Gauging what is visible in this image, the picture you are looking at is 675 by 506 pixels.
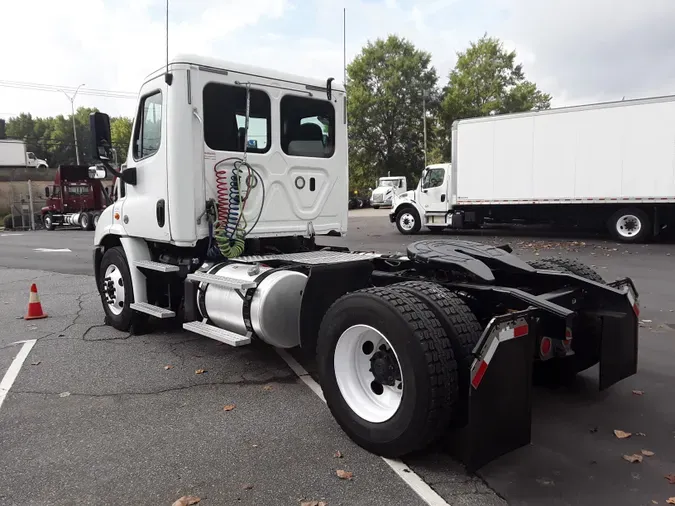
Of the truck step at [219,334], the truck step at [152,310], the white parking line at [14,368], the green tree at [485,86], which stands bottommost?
the white parking line at [14,368]

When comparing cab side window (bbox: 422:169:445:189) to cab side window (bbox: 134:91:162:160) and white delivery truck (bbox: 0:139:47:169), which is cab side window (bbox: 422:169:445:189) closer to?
cab side window (bbox: 134:91:162:160)

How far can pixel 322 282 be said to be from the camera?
457cm

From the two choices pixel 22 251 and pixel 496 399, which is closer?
pixel 496 399

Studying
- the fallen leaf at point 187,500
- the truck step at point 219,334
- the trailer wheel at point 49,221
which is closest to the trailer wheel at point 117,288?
the truck step at point 219,334

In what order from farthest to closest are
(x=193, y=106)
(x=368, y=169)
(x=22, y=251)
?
1. (x=368, y=169)
2. (x=22, y=251)
3. (x=193, y=106)

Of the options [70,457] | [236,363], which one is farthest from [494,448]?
[236,363]

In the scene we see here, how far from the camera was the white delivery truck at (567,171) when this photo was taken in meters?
15.8

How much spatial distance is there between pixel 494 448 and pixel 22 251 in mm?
19366

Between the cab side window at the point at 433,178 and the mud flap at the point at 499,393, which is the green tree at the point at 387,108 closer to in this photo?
the cab side window at the point at 433,178

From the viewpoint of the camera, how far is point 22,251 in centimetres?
1883

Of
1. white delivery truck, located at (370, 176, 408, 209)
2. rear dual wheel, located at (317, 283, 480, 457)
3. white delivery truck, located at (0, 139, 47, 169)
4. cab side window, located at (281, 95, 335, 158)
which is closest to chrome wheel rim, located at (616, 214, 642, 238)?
cab side window, located at (281, 95, 335, 158)

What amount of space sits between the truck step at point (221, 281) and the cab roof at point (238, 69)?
2050 millimetres

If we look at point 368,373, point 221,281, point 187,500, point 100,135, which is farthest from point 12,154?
point 187,500

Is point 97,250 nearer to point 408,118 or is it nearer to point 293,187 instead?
point 293,187
